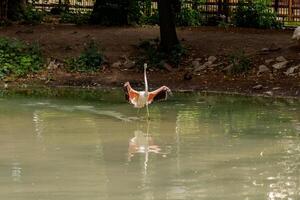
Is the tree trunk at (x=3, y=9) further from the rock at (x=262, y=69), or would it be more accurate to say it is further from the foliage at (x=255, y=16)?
the rock at (x=262, y=69)

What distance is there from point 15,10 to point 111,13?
4.14m

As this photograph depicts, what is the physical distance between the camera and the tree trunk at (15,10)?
2823cm

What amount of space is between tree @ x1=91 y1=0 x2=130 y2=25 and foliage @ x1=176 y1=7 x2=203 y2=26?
2.09 meters

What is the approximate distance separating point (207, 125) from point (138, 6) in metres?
15.5

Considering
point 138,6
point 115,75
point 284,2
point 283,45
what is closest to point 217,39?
point 283,45

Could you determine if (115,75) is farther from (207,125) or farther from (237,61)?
(207,125)

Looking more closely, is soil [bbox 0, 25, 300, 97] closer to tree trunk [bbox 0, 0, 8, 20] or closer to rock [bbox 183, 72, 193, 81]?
rock [bbox 183, 72, 193, 81]

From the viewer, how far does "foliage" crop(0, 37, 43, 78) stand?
2106 cm

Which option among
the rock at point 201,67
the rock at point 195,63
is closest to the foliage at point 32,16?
the rock at point 195,63

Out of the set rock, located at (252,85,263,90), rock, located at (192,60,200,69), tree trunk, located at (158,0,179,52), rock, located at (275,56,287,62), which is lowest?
rock, located at (252,85,263,90)

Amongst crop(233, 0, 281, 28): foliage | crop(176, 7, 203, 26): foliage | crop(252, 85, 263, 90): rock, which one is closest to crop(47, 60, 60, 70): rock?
crop(252, 85, 263, 90): rock

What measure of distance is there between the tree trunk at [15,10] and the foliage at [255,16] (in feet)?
27.4

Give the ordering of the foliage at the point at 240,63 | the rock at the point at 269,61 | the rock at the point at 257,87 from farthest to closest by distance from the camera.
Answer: the rock at the point at 269,61 < the foliage at the point at 240,63 < the rock at the point at 257,87

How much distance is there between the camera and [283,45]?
21.8m
